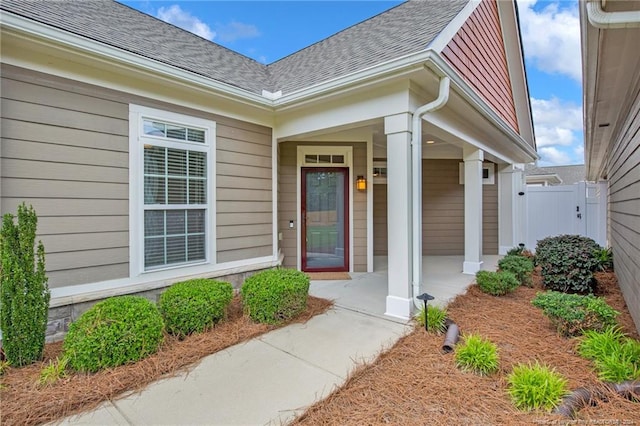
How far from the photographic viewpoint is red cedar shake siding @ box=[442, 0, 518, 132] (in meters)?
4.97

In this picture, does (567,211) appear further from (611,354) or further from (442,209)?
(611,354)

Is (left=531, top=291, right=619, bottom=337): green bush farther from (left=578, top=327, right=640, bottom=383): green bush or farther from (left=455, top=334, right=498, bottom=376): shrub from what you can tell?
(left=455, top=334, right=498, bottom=376): shrub

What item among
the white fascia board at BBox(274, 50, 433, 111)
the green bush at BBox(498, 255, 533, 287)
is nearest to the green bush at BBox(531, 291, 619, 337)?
the green bush at BBox(498, 255, 533, 287)

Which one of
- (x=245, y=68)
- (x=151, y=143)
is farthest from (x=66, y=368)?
(x=245, y=68)

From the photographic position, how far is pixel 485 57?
6223 mm

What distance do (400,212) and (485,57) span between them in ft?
15.2

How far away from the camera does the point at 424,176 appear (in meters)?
8.40

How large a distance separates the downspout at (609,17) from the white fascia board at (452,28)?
153 centimetres

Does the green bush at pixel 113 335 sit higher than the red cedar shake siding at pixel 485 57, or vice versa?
the red cedar shake siding at pixel 485 57

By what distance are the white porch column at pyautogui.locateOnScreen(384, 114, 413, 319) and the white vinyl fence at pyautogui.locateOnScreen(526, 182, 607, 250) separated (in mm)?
7158

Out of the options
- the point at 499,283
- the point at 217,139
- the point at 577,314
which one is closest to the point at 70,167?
the point at 217,139

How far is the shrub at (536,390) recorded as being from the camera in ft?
6.82

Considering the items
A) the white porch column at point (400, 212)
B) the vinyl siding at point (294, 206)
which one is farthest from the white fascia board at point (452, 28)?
the vinyl siding at point (294, 206)

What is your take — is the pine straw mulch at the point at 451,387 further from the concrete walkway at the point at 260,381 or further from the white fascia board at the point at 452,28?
the white fascia board at the point at 452,28
